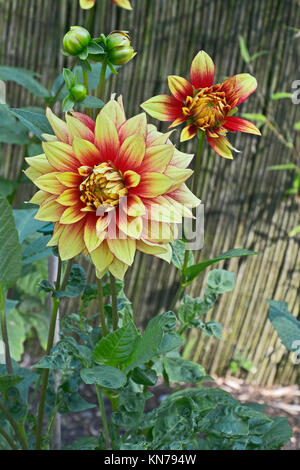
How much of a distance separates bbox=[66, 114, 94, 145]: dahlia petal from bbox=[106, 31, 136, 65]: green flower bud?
0.26 feet

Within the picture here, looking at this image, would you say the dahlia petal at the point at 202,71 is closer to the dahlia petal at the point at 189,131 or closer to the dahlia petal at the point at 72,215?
the dahlia petal at the point at 189,131

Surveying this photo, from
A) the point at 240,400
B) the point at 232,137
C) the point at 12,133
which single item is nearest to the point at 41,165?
the point at 12,133

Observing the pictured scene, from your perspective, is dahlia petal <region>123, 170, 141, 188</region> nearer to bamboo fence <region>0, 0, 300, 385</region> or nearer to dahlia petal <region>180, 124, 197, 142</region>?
dahlia petal <region>180, 124, 197, 142</region>

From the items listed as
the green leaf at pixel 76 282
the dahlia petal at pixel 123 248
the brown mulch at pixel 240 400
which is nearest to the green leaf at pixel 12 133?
the green leaf at pixel 76 282

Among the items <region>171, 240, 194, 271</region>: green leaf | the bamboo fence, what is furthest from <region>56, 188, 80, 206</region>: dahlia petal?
the bamboo fence

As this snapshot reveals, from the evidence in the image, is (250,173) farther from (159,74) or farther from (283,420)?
(283,420)

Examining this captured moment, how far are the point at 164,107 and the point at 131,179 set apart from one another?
139 millimetres

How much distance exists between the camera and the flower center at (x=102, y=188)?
410mm

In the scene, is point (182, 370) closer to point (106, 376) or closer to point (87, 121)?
point (106, 376)

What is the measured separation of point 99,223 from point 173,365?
37 cm

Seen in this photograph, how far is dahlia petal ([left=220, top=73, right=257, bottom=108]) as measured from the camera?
1.67 ft

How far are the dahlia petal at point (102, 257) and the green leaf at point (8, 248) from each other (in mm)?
173
